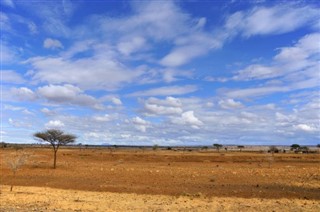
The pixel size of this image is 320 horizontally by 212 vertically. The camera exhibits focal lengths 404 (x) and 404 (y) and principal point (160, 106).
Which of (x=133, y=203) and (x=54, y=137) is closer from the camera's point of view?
(x=133, y=203)

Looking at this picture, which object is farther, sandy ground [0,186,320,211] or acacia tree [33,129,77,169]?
acacia tree [33,129,77,169]

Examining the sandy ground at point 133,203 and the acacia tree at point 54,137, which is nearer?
the sandy ground at point 133,203

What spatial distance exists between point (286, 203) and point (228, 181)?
1134 centimetres

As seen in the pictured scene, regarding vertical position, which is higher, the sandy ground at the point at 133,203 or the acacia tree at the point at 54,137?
the acacia tree at the point at 54,137

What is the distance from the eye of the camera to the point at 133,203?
2025 cm

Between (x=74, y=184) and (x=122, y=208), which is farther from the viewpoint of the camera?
(x=74, y=184)

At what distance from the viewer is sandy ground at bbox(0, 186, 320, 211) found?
1839 cm

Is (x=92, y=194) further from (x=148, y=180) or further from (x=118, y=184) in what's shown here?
(x=148, y=180)

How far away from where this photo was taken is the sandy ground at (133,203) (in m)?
18.4

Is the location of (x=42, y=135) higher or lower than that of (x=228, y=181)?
higher

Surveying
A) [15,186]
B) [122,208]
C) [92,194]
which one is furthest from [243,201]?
[15,186]

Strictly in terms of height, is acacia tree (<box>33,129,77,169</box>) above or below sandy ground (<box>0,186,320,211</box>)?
above

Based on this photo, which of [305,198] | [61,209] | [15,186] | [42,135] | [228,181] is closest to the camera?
[61,209]

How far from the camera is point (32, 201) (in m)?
20.8
